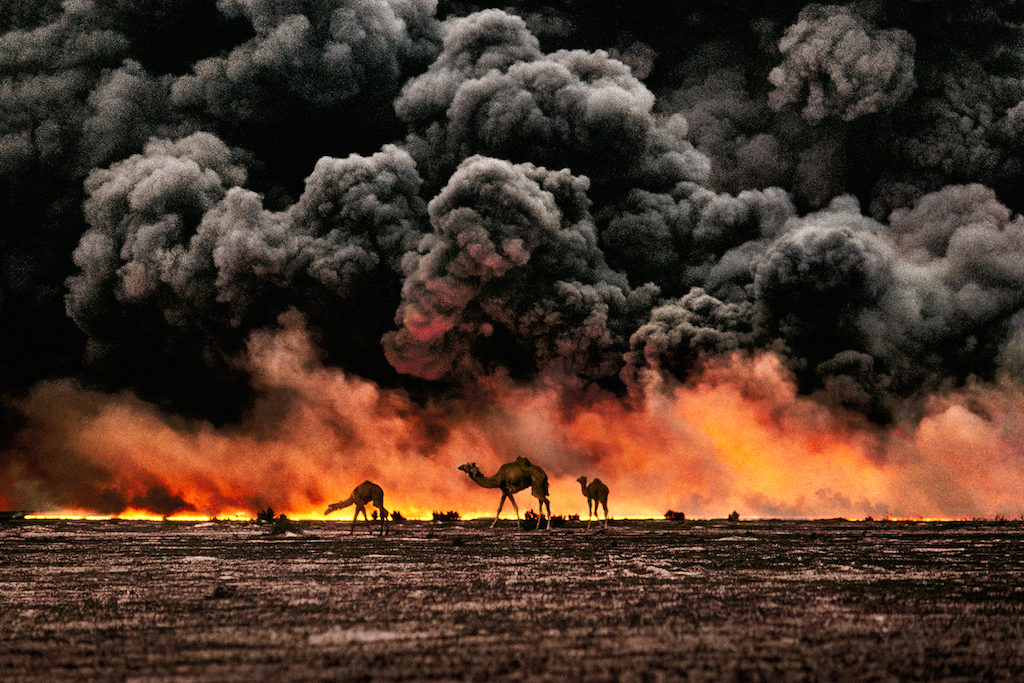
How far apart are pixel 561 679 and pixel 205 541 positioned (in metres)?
25.3

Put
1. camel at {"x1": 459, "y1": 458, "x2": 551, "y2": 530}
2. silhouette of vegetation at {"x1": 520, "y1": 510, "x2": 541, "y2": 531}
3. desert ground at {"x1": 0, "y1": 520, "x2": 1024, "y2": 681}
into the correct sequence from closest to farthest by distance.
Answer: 1. desert ground at {"x1": 0, "y1": 520, "x2": 1024, "y2": 681}
2. camel at {"x1": 459, "y1": 458, "x2": 551, "y2": 530}
3. silhouette of vegetation at {"x1": 520, "y1": 510, "x2": 541, "y2": 531}

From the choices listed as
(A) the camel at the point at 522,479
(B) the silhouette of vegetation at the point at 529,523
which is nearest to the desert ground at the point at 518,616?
(A) the camel at the point at 522,479

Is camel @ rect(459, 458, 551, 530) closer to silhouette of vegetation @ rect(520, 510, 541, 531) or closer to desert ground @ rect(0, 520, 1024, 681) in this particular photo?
silhouette of vegetation @ rect(520, 510, 541, 531)

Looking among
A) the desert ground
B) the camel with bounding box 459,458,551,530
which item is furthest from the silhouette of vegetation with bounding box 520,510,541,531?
the desert ground

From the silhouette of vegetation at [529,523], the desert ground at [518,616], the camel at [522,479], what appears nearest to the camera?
the desert ground at [518,616]

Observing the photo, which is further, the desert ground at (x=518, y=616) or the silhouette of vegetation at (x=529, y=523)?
the silhouette of vegetation at (x=529, y=523)

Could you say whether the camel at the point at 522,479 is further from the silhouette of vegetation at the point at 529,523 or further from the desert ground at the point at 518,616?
the desert ground at the point at 518,616

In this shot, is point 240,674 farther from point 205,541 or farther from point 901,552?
point 205,541

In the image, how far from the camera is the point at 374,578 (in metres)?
17.7

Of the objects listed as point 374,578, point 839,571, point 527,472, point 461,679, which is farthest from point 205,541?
point 461,679

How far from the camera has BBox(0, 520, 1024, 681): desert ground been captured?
918 centimetres

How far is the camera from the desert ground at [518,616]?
918 cm

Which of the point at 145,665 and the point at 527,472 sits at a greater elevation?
the point at 527,472

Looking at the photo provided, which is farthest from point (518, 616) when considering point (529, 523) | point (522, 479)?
point (529, 523)
